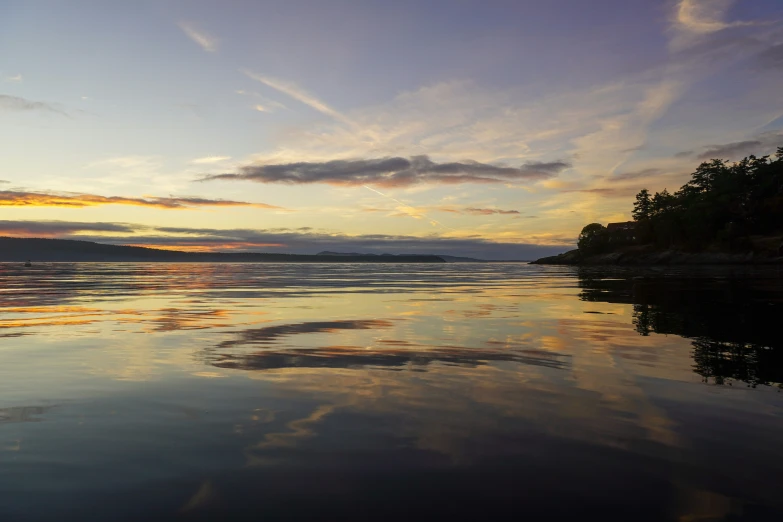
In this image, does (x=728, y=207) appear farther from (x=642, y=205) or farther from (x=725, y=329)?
(x=725, y=329)

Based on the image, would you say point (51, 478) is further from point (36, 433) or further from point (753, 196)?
point (753, 196)

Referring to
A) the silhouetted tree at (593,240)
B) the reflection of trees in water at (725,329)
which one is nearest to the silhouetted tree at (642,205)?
the silhouetted tree at (593,240)

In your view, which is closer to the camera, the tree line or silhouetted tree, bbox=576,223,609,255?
the tree line

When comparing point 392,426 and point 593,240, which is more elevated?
point 593,240

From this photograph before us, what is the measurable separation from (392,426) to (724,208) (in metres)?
127

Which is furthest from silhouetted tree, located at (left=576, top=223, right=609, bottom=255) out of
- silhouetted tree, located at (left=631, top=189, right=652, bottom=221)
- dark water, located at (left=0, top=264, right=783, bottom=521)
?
dark water, located at (left=0, top=264, right=783, bottom=521)

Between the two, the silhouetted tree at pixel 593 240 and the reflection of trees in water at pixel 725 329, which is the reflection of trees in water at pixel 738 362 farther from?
the silhouetted tree at pixel 593 240

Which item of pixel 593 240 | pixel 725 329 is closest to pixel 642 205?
pixel 593 240

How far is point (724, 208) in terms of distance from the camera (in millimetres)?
108562

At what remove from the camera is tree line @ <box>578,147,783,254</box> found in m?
103

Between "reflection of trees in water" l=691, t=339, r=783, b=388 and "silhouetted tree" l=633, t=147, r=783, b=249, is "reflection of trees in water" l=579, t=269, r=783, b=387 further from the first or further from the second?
"silhouetted tree" l=633, t=147, r=783, b=249

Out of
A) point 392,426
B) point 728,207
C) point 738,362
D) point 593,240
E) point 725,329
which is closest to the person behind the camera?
point 392,426

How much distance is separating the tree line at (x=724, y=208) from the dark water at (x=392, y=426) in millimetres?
109402

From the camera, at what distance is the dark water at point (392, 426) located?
4.22 m
